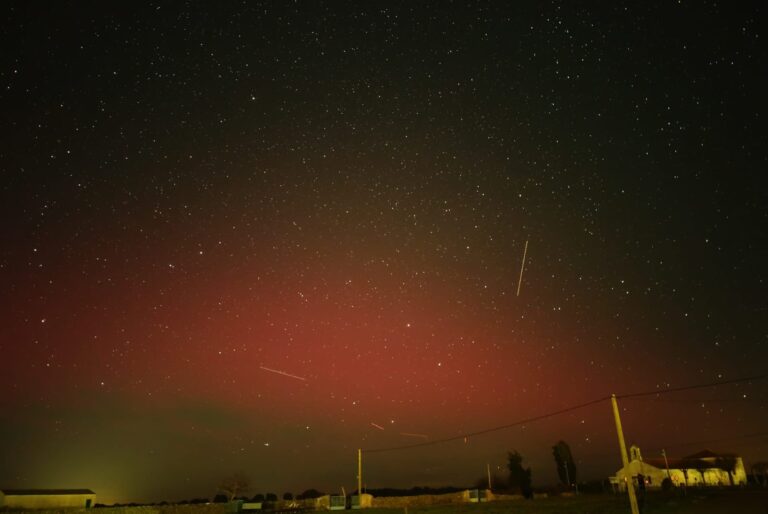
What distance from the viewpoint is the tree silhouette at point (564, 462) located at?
8201 cm

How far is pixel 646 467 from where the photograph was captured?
326ft

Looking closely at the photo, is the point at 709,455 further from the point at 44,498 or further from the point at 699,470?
the point at 44,498

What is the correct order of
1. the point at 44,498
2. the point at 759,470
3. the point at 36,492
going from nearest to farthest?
the point at 44,498 < the point at 36,492 < the point at 759,470

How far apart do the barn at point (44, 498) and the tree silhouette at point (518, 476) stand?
62.8 meters

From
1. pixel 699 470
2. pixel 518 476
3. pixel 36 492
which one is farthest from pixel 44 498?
pixel 699 470

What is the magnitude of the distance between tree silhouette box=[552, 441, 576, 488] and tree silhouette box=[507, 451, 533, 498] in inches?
364

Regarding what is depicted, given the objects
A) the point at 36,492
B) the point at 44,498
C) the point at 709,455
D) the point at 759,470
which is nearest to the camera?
the point at 44,498

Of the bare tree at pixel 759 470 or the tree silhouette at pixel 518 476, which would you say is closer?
the tree silhouette at pixel 518 476

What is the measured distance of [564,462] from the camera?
83188 mm

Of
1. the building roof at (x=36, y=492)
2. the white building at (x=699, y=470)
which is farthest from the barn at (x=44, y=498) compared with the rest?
the white building at (x=699, y=470)

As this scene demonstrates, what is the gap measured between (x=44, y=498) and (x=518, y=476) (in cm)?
7365

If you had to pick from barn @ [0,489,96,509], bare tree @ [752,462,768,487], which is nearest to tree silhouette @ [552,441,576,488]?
bare tree @ [752,462,768,487]

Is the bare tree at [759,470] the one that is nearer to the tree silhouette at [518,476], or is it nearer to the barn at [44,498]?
the tree silhouette at [518,476]

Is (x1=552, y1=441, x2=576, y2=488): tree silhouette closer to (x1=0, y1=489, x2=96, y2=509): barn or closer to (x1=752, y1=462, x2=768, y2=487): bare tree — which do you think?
(x1=752, y1=462, x2=768, y2=487): bare tree
